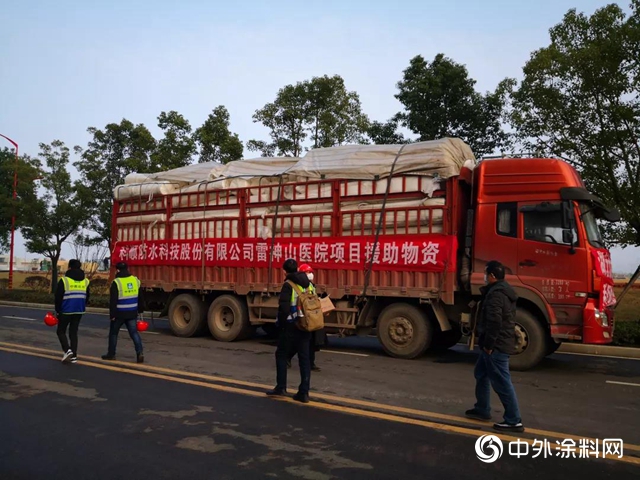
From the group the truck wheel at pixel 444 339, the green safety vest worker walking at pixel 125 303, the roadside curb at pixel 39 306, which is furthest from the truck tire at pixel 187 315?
the roadside curb at pixel 39 306

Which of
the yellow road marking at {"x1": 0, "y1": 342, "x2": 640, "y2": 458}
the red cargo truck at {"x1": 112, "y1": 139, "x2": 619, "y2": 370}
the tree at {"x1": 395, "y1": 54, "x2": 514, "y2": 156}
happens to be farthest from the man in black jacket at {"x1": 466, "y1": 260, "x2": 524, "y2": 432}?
the tree at {"x1": 395, "y1": 54, "x2": 514, "y2": 156}

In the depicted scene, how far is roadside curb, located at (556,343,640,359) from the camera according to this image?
10.3 metres

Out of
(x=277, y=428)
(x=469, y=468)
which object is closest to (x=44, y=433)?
(x=277, y=428)

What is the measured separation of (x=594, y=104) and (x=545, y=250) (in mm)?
6030

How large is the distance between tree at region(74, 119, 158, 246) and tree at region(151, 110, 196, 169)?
95.3 inches

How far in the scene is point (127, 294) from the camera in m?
8.45

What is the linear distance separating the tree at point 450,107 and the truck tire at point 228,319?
9.08 metres

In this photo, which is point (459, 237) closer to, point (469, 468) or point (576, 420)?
point (576, 420)

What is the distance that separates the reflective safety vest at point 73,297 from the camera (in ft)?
27.6

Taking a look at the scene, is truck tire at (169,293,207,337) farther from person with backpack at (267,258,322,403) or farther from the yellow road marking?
person with backpack at (267,258,322,403)

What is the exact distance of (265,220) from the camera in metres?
11.0

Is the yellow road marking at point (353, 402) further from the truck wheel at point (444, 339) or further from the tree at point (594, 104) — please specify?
the tree at point (594, 104)

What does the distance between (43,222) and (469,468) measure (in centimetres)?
2412

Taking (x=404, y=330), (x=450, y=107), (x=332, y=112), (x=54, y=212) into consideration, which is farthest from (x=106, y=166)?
(x=404, y=330)
